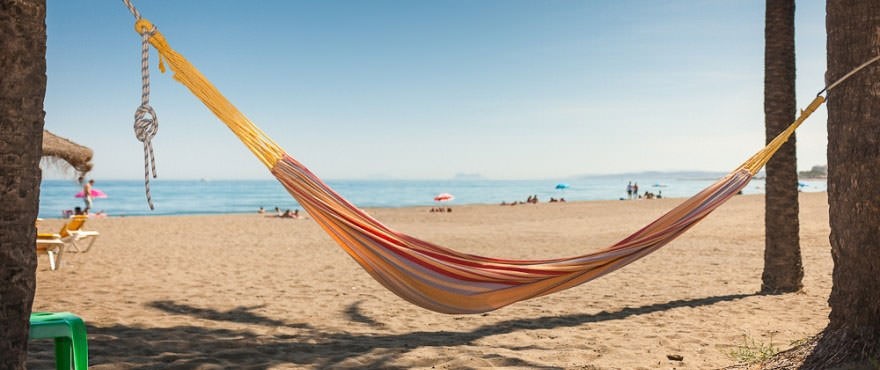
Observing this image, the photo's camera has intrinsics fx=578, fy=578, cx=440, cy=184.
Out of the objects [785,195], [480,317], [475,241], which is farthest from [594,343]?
[475,241]

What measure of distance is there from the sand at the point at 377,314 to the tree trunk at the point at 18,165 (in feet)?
4.57

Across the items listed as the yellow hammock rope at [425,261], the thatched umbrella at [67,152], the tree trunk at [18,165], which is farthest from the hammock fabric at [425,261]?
the thatched umbrella at [67,152]

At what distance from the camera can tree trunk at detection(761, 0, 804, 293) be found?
486 cm

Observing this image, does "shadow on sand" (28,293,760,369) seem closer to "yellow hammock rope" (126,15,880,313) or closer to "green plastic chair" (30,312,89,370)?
"yellow hammock rope" (126,15,880,313)

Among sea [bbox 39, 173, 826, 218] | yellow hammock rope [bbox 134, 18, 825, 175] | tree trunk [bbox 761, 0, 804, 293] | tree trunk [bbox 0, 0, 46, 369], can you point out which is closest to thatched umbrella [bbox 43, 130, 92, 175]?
sea [bbox 39, 173, 826, 218]

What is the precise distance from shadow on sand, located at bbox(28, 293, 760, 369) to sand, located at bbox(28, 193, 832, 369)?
12 mm

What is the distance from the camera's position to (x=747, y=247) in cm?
842

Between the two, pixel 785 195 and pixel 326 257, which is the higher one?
pixel 785 195

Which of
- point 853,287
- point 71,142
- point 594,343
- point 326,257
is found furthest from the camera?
point 326,257

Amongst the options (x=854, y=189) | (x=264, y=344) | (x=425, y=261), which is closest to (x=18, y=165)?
(x=425, y=261)

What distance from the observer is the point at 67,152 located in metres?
6.92

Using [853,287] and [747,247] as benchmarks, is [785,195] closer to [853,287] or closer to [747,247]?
[853,287]

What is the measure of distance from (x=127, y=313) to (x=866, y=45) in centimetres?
491

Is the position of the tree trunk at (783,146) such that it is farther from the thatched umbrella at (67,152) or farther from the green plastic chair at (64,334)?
the thatched umbrella at (67,152)
